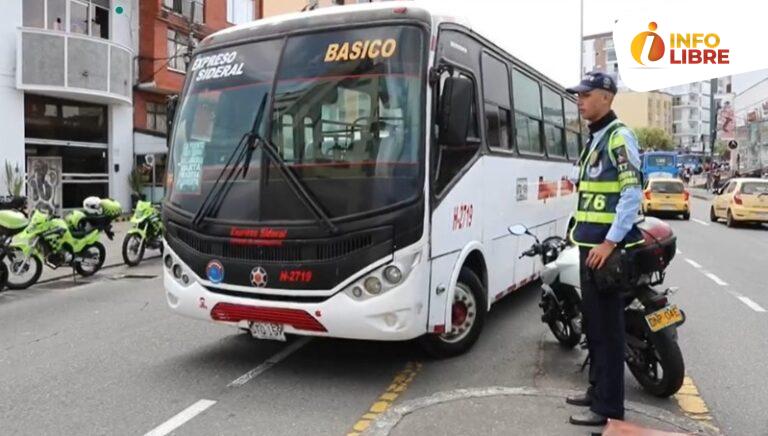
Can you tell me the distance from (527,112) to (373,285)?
3752 millimetres

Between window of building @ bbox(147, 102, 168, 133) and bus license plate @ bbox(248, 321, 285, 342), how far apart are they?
68.2ft

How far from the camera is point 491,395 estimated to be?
496 centimetres

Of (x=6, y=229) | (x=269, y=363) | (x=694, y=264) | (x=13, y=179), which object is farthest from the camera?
(x=13, y=179)

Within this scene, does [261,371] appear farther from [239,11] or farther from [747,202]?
[239,11]

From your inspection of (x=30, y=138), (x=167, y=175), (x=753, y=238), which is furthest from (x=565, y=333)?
(x=30, y=138)

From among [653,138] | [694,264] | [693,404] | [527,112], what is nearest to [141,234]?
[527,112]

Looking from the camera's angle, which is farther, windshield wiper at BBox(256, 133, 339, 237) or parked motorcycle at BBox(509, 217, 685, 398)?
Answer: windshield wiper at BBox(256, 133, 339, 237)

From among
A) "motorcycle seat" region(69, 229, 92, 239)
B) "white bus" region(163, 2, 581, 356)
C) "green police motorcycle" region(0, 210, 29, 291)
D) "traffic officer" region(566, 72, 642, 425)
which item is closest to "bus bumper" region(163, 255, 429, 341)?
"white bus" region(163, 2, 581, 356)

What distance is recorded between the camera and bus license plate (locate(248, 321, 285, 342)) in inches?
205

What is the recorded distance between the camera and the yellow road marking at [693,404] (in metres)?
4.58

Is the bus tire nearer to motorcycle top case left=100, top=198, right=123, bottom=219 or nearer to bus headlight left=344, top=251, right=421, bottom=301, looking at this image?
bus headlight left=344, top=251, right=421, bottom=301

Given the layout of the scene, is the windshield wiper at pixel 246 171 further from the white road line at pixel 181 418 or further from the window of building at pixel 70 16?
the window of building at pixel 70 16

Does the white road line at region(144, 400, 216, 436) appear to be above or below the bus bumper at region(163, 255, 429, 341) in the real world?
below

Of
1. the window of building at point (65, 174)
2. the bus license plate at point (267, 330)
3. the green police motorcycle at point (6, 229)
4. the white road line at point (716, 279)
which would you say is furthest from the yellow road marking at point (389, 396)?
the window of building at point (65, 174)
